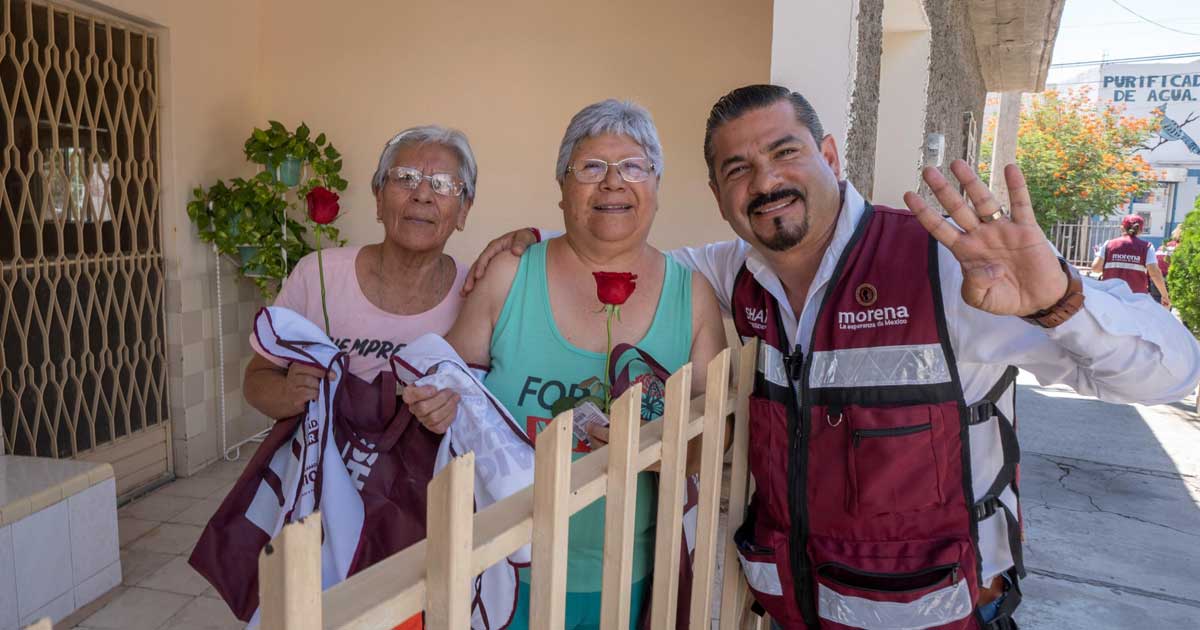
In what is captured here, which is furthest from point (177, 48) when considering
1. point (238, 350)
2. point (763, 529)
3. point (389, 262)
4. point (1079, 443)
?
point (1079, 443)

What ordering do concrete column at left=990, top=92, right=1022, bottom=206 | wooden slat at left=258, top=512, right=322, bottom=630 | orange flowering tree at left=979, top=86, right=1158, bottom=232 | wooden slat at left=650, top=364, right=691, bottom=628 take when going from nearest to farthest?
wooden slat at left=258, top=512, right=322, bottom=630
wooden slat at left=650, top=364, right=691, bottom=628
concrete column at left=990, top=92, right=1022, bottom=206
orange flowering tree at left=979, top=86, right=1158, bottom=232

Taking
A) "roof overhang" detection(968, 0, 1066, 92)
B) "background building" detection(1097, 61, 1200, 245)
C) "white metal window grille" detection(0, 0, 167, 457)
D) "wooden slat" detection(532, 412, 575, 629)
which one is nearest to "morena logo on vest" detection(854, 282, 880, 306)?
"wooden slat" detection(532, 412, 575, 629)

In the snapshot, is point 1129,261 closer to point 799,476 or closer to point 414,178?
point 799,476

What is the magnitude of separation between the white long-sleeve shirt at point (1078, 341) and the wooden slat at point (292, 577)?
1.07 m

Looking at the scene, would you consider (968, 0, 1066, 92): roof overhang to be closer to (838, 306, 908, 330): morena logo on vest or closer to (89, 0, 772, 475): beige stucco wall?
(89, 0, 772, 475): beige stucco wall

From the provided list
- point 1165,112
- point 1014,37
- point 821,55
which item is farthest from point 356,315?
point 1165,112

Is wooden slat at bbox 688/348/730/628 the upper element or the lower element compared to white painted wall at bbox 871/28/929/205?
lower

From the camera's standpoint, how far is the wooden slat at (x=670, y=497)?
1.40 meters

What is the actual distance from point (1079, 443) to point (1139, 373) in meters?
5.89

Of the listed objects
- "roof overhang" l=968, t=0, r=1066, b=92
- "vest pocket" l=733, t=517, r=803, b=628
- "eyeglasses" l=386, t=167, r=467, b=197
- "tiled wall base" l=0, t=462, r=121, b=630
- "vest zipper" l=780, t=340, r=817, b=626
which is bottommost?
"tiled wall base" l=0, t=462, r=121, b=630

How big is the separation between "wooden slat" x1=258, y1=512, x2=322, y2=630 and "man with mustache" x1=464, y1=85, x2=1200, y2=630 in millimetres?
1019

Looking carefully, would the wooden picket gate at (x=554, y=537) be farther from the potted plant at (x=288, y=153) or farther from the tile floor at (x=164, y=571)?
the potted plant at (x=288, y=153)

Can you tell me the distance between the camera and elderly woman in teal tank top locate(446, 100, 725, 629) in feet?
5.39

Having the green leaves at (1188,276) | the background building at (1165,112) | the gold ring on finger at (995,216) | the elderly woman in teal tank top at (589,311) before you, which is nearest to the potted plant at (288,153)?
the elderly woman in teal tank top at (589,311)
